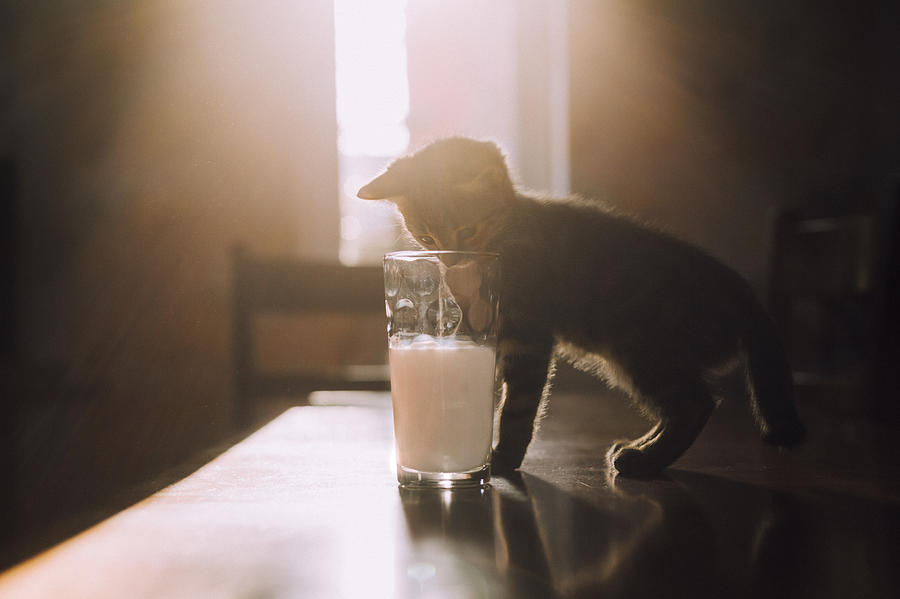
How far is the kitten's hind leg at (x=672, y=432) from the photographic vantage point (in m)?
0.53

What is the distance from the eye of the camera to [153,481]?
518mm

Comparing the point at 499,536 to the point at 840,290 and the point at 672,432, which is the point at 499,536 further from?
the point at 840,290

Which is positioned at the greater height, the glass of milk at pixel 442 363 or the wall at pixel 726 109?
the wall at pixel 726 109

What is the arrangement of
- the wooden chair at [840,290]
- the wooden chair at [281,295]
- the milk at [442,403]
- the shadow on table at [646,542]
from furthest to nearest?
the wooden chair at [281,295], the wooden chair at [840,290], the milk at [442,403], the shadow on table at [646,542]

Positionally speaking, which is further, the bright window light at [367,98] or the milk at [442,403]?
the bright window light at [367,98]

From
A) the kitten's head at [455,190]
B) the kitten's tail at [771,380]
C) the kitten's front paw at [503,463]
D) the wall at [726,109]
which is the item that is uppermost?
the wall at [726,109]

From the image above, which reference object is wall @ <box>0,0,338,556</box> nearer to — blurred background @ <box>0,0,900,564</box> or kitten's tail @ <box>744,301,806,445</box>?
blurred background @ <box>0,0,900,564</box>

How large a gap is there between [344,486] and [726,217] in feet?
7.18

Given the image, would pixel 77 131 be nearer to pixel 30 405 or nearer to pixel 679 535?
pixel 30 405

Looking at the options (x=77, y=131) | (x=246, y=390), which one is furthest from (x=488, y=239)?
(x=77, y=131)

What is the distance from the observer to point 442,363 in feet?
1.54

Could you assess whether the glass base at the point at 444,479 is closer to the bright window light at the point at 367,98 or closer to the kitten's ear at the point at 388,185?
the kitten's ear at the point at 388,185

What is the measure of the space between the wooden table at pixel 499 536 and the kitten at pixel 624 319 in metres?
0.04

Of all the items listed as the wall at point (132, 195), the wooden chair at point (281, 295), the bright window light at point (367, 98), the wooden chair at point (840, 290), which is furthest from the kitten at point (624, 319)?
the bright window light at point (367, 98)
